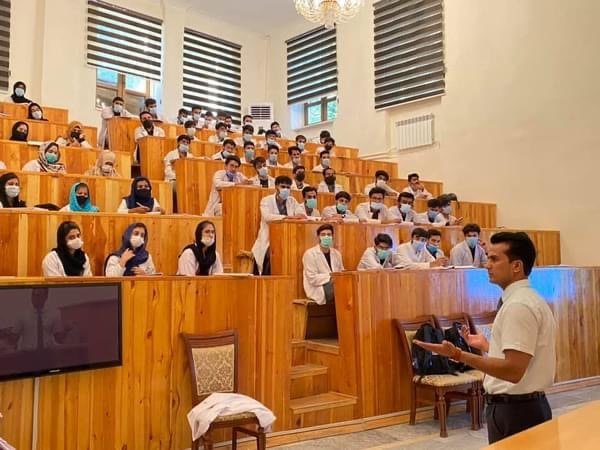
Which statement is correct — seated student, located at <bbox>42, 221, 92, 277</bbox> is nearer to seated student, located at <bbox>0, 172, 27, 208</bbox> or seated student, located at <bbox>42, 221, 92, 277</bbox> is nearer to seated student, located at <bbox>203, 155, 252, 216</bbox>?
seated student, located at <bbox>0, 172, 27, 208</bbox>

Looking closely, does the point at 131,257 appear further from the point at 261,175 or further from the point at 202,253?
the point at 261,175

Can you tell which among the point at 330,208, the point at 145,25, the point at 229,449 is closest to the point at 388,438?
the point at 229,449

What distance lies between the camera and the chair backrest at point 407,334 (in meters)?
4.48

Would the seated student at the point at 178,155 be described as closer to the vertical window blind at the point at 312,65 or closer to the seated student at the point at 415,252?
the seated student at the point at 415,252

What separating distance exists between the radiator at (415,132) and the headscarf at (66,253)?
20.2ft

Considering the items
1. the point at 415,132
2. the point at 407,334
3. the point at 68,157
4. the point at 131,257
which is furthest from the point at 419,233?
the point at 415,132

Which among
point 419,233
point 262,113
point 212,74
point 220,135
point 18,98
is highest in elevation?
point 212,74

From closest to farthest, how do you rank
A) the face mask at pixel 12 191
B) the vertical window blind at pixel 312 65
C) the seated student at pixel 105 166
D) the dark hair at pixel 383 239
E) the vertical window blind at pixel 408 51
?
the face mask at pixel 12 191 < the dark hair at pixel 383 239 < the seated student at pixel 105 166 < the vertical window blind at pixel 408 51 < the vertical window blind at pixel 312 65

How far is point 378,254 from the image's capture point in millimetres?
5469

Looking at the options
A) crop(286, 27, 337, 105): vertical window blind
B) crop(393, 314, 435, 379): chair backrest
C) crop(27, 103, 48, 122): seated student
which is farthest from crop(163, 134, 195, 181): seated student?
crop(286, 27, 337, 105): vertical window blind

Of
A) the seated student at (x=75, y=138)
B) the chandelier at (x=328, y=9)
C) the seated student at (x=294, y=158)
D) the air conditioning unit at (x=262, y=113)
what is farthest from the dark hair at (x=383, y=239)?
the air conditioning unit at (x=262, y=113)

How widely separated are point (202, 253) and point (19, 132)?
3444mm

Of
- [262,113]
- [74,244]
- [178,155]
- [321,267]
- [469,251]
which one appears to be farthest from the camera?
[262,113]

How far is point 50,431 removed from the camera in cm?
316
